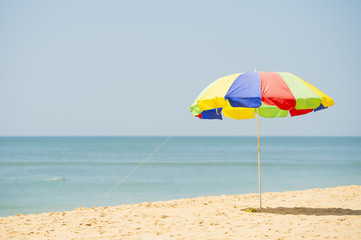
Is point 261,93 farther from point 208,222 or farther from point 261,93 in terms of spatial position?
point 208,222

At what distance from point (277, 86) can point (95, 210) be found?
4.29 metres

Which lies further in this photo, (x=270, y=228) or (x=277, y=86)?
(x=277, y=86)

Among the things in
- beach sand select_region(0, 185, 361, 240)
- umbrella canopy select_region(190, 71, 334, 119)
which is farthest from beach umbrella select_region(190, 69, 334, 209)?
beach sand select_region(0, 185, 361, 240)

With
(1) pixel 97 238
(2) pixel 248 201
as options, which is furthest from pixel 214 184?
(1) pixel 97 238

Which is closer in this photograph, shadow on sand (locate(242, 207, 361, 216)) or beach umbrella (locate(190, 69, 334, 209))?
beach umbrella (locate(190, 69, 334, 209))

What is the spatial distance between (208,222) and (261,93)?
217cm

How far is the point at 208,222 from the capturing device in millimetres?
6059

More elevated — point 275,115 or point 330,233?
point 275,115

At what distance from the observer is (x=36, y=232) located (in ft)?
18.7

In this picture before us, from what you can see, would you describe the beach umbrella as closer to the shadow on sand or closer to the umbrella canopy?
the umbrella canopy

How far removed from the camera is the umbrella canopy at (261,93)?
580cm

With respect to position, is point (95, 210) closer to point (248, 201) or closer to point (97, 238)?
point (97, 238)

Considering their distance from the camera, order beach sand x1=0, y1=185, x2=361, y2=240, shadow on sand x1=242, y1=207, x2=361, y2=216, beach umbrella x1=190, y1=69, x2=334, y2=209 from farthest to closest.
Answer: shadow on sand x1=242, y1=207, x2=361, y2=216
beach umbrella x1=190, y1=69, x2=334, y2=209
beach sand x1=0, y1=185, x2=361, y2=240

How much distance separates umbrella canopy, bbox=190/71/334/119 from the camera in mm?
5805
